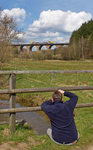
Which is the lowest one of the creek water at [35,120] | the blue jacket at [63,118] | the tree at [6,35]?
the creek water at [35,120]

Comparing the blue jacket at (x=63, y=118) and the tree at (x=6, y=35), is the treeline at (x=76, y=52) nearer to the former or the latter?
the tree at (x=6, y=35)

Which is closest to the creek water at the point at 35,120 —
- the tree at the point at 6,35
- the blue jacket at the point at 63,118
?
the blue jacket at the point at 63,118

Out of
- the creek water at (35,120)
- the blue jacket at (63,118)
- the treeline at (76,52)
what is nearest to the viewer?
the blue jacket at (63,118)

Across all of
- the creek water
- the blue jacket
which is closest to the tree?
the creek water

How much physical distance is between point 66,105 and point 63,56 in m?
58.1

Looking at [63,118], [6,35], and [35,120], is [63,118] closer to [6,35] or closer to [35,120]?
[35,120]

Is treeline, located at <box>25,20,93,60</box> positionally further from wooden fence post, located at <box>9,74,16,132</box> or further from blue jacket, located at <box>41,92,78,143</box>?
blue jacket, located at <box>41,92,78,143</box>

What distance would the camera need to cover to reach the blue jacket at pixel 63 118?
319 cm

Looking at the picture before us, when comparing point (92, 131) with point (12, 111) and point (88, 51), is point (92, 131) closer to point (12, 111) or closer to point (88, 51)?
point (12, 111)

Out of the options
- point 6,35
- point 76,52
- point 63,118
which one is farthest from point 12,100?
point 76,52

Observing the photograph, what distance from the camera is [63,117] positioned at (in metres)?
3.21

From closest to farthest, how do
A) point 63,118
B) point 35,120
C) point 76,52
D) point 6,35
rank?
point 63,118 → point 35,120 → point 6,35 → point 76,52

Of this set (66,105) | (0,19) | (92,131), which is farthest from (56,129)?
(0,19)

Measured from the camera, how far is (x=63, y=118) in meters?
3.22
